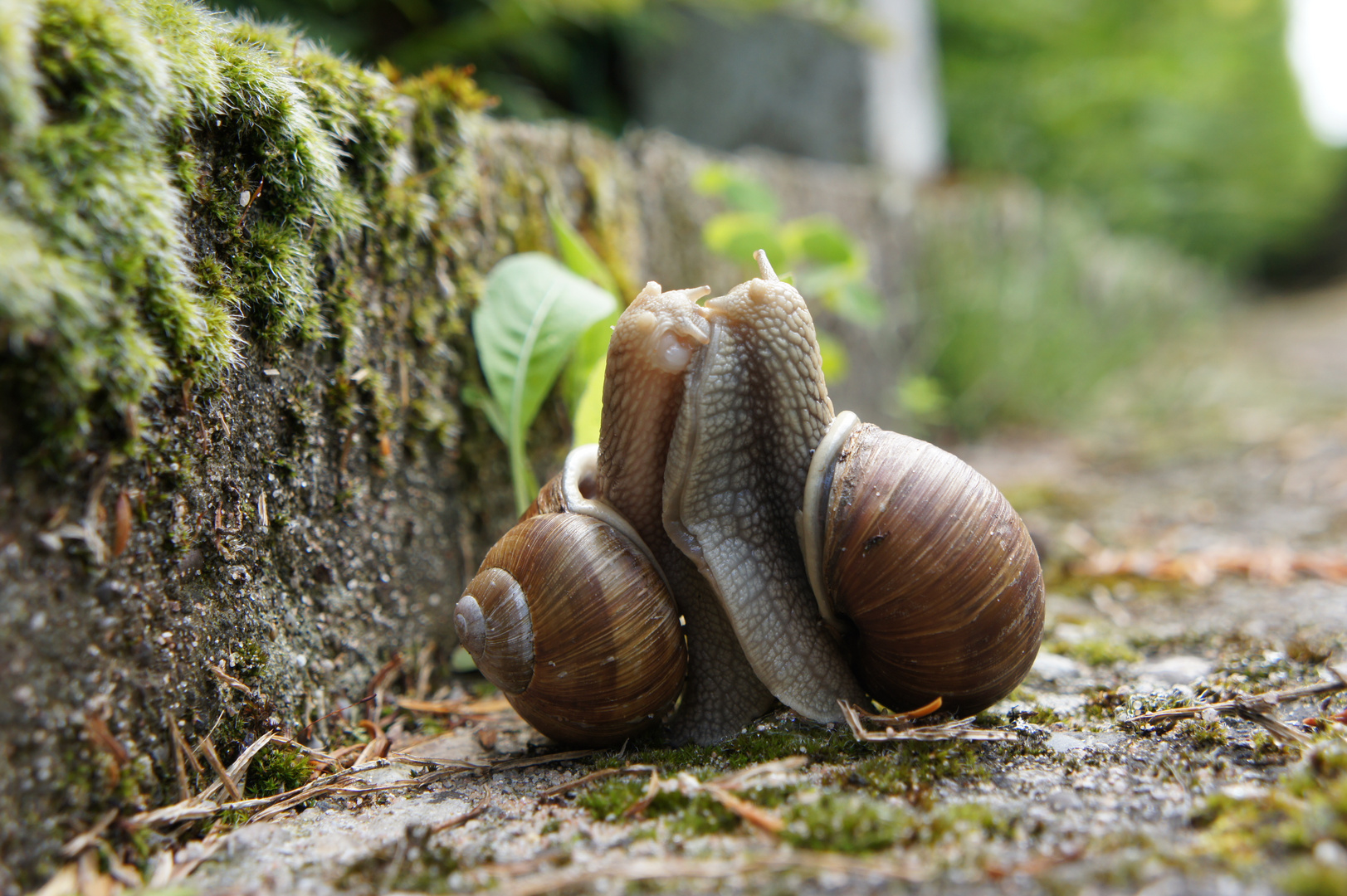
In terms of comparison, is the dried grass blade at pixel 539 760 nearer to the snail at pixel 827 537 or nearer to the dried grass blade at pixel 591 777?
the dried grass blade at pixel 591 777

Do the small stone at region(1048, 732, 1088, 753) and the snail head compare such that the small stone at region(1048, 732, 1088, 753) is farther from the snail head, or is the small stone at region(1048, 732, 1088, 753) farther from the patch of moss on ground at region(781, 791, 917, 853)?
the snail head

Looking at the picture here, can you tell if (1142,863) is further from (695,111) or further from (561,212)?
(695,111)

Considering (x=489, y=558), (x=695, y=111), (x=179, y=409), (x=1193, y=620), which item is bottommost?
(x=1193, y=620)

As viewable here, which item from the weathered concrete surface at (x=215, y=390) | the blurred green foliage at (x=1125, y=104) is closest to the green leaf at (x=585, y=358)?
the weathered concrete surface at (x=215, y=390)

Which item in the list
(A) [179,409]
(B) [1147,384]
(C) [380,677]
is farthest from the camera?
(B) [1147,384]

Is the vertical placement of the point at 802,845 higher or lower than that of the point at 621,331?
lower

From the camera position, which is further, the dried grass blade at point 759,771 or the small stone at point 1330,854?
the dried grass blade at point 759,771

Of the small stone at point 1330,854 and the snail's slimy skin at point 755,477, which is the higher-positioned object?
the snail's slimy skin at point 755,477

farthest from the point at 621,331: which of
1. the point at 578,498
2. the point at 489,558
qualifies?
the point at 489,558
